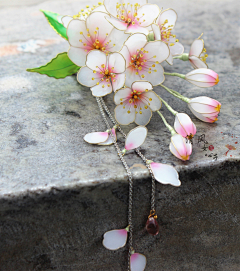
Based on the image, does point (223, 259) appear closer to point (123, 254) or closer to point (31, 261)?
point (123, 254)

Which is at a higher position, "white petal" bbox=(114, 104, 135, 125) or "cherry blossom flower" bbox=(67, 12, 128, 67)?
"cherry blossom flower" bbox=(67, 12, 128, 67)

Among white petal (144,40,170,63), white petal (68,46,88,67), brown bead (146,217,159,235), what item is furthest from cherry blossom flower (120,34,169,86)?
brown bead (146,217,159,235)

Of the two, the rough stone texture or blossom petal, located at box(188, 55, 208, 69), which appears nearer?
the rough stone texture

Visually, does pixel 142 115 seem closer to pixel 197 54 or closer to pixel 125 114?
pixel 125 114

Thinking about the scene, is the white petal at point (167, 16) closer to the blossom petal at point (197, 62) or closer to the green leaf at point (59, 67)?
the blossom petal at point (197, 62)

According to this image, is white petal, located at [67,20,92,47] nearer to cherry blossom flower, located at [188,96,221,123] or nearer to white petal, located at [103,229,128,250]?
cherry blossom flower, located at [188,96,221,123]

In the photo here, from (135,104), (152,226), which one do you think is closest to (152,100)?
(135,104)

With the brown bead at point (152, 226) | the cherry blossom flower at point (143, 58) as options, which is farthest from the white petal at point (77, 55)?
the brown bead at point (152, 226)
